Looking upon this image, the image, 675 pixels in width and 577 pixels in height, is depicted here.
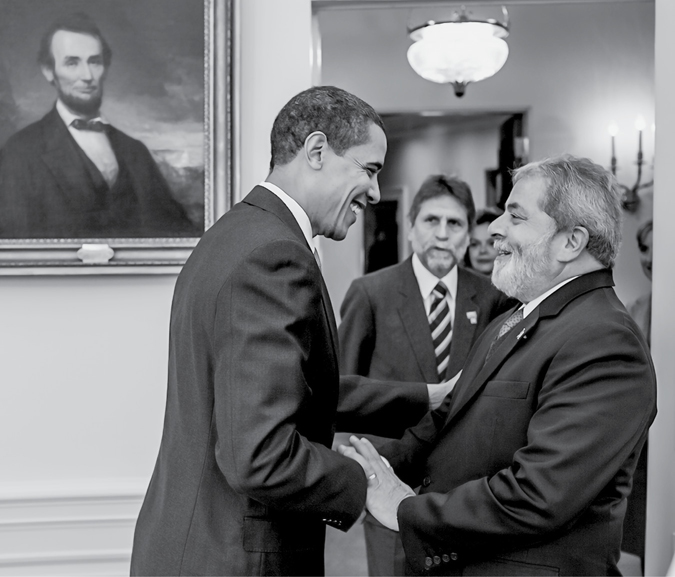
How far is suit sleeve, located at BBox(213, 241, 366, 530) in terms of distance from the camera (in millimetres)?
1598

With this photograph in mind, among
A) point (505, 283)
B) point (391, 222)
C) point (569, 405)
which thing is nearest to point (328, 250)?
point (391, 222)

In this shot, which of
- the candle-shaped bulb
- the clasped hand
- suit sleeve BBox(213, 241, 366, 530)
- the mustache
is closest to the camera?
suit sleeve BBox(213, 241, 366, 530)

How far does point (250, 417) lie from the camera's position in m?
1.60

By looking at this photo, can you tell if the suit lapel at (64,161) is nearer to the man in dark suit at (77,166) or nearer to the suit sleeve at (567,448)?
the man in dark suit at (77,166)

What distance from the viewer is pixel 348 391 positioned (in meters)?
2.56

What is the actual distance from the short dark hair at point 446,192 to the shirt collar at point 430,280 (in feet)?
0.94

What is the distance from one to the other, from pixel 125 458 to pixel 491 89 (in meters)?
4.75

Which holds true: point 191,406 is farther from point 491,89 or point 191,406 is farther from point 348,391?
point 491,89

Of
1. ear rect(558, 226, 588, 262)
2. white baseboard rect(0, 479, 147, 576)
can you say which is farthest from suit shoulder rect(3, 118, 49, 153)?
ear rect(558, 226, 588, 262)

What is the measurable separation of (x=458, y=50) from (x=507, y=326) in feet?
10.8

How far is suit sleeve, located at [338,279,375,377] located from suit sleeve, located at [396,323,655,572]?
52.2 inches

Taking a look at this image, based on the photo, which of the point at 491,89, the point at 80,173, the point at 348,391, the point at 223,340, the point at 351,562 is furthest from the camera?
the point at 491,89

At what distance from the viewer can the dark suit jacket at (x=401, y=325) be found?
10.7 ft

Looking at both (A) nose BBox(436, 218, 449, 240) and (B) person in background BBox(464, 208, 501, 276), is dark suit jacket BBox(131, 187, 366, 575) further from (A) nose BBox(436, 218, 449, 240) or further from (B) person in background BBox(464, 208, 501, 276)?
(B) person in background BBox(464, 208, 501, 276)
